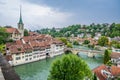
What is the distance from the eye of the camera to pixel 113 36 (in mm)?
117250

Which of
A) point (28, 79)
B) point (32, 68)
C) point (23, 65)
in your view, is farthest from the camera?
point (23, 65)

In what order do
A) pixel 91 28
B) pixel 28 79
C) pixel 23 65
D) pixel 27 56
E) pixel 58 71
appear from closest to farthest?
pixel 58 71, pixel 28 79, pixel 23 65, pixel 27 56, pixel 91 28

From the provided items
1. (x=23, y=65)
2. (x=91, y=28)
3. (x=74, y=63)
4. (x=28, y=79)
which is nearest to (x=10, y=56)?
(x=23, y=65)

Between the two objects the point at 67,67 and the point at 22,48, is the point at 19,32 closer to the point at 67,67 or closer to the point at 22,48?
the point at 22,48

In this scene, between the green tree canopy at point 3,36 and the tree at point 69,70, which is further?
the green tree canopy at point 3,36

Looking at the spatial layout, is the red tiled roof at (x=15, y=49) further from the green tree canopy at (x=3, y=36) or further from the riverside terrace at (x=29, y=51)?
the green tree canopy at (x=3, y=36)

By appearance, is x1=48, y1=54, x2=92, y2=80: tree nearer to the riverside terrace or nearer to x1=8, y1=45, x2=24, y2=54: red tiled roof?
the riverside terrace

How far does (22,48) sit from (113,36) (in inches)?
2968

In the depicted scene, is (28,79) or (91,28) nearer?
(28,79)

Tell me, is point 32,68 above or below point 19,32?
below

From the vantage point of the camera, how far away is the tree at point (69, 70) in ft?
79.9

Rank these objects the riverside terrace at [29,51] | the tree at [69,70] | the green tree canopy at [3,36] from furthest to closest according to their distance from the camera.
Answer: the green tree canopy at [3,36], the riverside terrace at [29,51], the tree at [69,70]

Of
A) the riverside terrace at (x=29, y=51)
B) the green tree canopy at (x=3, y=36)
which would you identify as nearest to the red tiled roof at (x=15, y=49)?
the riverside terrace at (x=29, y=51)

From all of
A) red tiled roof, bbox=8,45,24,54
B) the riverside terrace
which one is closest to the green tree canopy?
the riverside terrace
